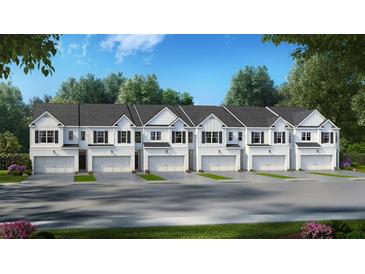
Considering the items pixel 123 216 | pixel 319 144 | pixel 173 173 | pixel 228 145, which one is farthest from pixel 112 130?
pixel 123 216

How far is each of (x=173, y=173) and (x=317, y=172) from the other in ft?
32.7

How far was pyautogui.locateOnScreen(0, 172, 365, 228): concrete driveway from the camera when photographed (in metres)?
12.2

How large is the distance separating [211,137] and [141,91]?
10595mm

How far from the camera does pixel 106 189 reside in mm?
19391

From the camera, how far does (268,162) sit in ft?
91.6

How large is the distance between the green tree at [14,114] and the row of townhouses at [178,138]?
0.97 metres

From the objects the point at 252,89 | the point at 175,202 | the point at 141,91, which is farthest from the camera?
the point at 252,89

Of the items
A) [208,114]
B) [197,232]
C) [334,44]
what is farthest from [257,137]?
[197,232]

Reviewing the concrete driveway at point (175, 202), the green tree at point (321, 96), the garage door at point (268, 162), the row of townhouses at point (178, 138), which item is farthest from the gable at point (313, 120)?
the concrete driveway at point (175, 202)

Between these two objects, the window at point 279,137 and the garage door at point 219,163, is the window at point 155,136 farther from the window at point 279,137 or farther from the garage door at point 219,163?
the window at point 279,137

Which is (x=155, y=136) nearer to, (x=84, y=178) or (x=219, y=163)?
(x=219, y=163)

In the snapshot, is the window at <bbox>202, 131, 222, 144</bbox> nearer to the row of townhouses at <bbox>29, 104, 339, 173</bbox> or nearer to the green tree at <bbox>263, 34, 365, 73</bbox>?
the row of townhouses at <bbox>29, 104, 339, 173</bbox>

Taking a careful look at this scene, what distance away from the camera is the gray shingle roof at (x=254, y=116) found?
29547 millimetres
